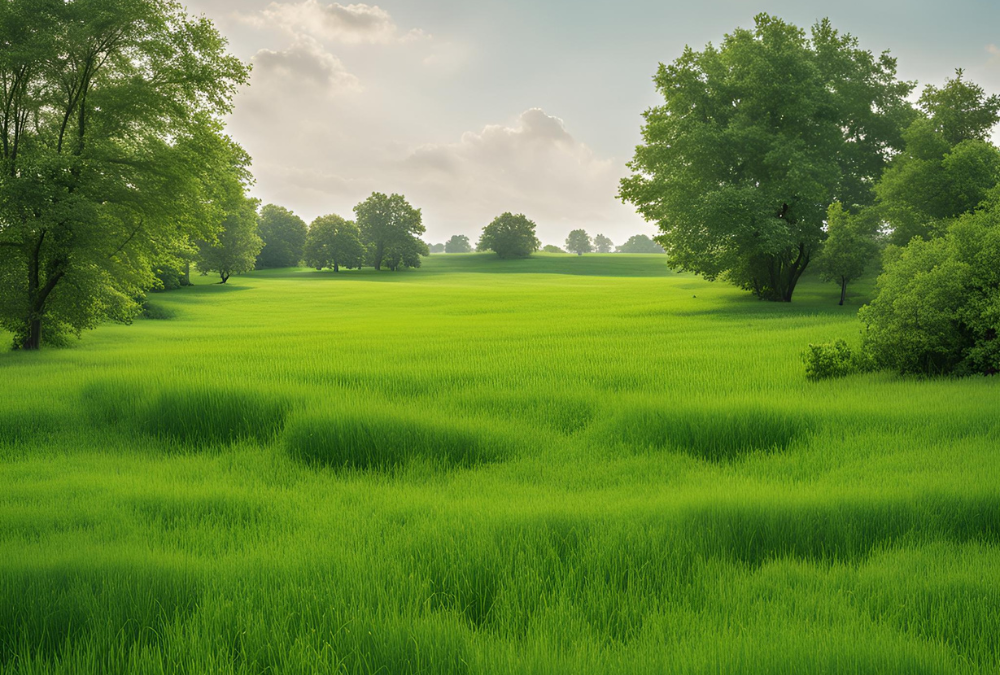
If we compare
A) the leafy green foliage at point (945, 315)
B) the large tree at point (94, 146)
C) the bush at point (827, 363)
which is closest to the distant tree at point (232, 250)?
the large tree at point (94, 146)

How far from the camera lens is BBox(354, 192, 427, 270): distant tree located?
108 metres

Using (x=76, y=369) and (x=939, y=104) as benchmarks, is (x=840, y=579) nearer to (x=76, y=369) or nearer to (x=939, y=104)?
(x=76, y=369)

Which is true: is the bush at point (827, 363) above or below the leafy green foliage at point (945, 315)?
below

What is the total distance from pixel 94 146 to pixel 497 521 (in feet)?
67.0

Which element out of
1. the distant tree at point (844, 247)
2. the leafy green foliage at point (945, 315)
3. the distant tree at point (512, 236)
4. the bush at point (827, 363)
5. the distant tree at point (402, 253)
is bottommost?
the bush at point (827, 363)

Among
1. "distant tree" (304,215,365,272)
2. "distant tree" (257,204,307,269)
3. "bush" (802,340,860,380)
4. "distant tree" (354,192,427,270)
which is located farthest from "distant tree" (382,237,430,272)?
"bush" (802,340,860,380)

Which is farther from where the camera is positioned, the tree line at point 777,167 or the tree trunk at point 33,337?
the tree line at point 777,167

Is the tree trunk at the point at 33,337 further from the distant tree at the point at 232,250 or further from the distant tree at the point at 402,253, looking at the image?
the distant tree at the point at 402,253

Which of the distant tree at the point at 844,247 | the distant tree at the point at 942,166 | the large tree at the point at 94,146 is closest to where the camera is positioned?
the large tree at the point at 94,146

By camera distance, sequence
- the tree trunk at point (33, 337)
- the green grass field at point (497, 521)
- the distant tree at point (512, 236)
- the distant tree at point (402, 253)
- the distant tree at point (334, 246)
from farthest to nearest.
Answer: the distant tree at point (512, 236) < the distant tree at point (402, 253) < the distant tree at point (334, 246) < the tree trunk at point (33, 337) < the green grass field at point (497, 521)

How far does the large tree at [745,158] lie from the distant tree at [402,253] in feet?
245

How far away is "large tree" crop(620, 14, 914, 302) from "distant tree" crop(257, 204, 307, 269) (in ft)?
292

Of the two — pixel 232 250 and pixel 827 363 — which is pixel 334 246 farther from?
pixel 827 363

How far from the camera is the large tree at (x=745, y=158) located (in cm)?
3077
